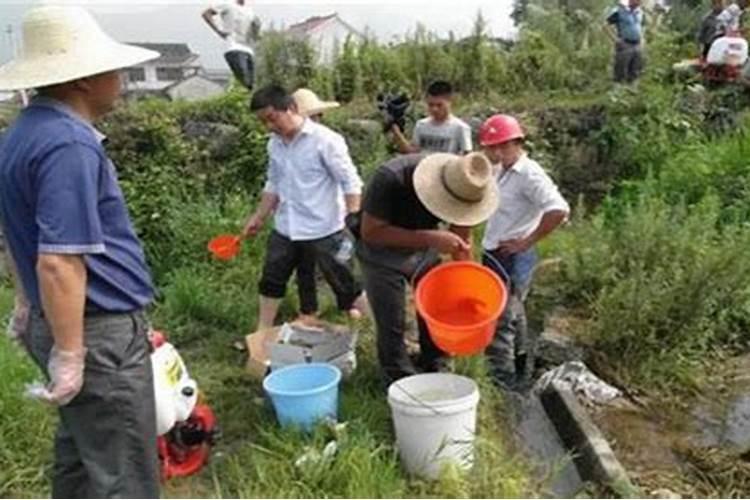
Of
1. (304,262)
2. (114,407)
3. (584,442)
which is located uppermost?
(114,407)

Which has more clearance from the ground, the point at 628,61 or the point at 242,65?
the point at 242,65

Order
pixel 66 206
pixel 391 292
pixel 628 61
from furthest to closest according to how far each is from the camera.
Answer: pixel 628 61 < pixel 391 292 < pixel 66 206

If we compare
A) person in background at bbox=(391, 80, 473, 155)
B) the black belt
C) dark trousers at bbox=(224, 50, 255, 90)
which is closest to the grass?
the black belt

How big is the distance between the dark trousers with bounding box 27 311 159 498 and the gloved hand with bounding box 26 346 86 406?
97 mm

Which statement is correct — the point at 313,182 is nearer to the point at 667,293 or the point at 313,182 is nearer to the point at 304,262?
Result: the point at 304,262

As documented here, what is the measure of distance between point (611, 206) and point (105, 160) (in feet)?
16.6

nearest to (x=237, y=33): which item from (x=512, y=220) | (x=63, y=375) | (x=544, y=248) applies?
(x=544, y=248)

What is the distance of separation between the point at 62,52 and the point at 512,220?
2510 millimetres

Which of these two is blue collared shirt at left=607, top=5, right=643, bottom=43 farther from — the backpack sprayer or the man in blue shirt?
the backpack sprayer

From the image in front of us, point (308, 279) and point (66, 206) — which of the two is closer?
point (66, 206)

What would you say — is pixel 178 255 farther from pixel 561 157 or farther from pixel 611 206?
pixel 561 157

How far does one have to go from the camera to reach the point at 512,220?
167 inches

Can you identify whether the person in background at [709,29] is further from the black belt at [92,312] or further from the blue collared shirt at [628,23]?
the black belt at [92,312]

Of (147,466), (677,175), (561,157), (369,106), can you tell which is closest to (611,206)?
(677,175)
